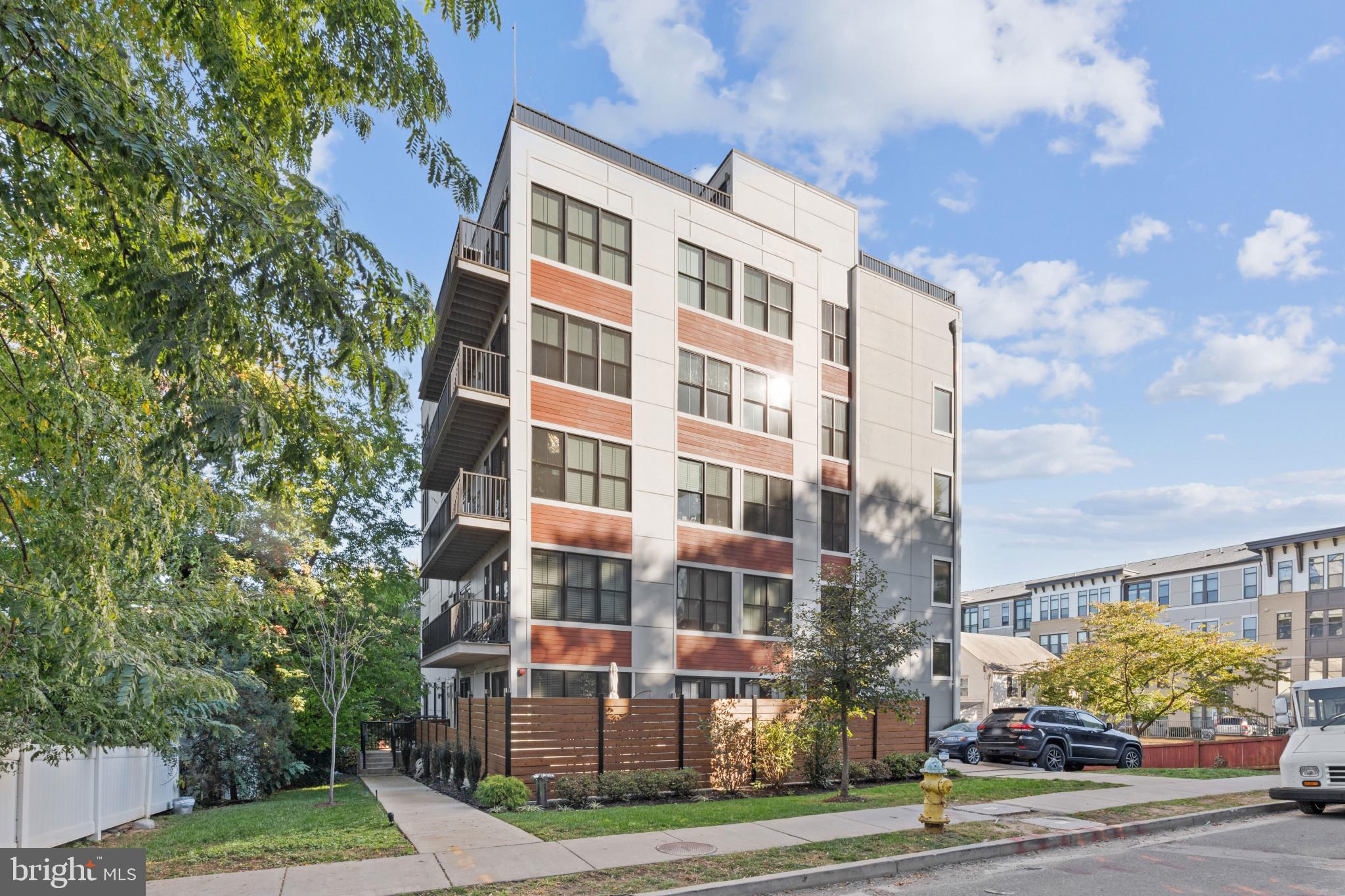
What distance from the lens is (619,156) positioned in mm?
25375

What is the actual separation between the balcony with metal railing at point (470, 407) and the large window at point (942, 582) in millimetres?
15476

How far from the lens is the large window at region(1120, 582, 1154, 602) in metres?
A: 79.4

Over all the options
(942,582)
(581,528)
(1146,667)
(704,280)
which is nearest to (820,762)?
(581,528)

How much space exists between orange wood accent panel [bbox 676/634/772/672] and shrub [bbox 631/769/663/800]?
6.39 metres

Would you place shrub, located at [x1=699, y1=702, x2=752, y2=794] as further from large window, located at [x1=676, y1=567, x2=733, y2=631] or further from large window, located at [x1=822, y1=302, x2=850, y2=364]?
large window, located at [x1=822, y1=302, x2=850, y2=364]

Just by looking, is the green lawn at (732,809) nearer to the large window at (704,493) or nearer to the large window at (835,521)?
the large window at (704,493)

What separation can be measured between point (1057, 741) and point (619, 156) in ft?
62.4

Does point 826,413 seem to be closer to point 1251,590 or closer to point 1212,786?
point 1212,786

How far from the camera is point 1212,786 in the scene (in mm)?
18297

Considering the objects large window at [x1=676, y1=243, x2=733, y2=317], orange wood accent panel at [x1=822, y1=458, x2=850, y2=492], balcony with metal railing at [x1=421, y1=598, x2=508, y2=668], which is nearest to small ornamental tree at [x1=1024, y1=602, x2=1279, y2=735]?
orange wood accent panel at [x1=822, y1=458, x2=850, y2=492]

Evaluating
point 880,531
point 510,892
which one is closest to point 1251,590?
point 880,531

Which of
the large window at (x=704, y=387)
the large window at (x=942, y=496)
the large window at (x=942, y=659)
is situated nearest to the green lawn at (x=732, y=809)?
the large window at (x=704, y=387)

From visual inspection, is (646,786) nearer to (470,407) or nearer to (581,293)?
(470,407)

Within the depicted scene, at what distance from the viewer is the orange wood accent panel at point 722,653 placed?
79.7 feet
